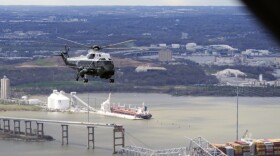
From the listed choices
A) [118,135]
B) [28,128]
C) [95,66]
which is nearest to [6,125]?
[28,128]

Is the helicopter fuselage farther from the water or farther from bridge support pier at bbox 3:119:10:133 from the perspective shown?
bridge support pier at bbox 3:119:10:133

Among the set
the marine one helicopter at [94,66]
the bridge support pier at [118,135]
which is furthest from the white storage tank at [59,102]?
the marine one helicopter at [94,66]

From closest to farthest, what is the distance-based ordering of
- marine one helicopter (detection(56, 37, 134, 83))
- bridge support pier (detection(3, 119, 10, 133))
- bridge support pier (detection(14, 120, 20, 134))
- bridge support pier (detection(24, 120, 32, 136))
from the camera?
marine one helicopter (detection(56, 37, 134, 83)), bridge support pier (detection(24, 120, 32, 136)), bridge support pier (detection(14, 120, 20, 134)), bridge support pier (detection(3, 119, 10, 133))

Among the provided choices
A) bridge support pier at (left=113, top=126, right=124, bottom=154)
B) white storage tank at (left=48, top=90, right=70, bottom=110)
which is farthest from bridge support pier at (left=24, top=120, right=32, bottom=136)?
white storage tank at (left=48, top=90, right=70, bottom=110)

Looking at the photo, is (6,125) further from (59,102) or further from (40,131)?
(59,102)

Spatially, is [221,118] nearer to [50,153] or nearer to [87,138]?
[87,138]

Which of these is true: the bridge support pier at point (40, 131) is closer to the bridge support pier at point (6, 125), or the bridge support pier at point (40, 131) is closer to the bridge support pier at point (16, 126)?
the bridge support pier at point (16, 126)
